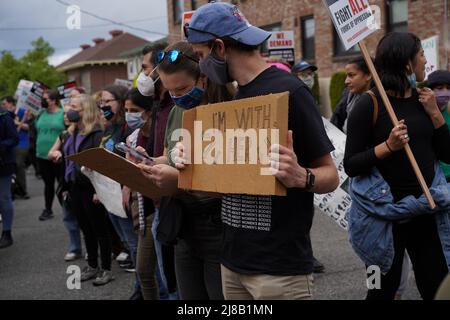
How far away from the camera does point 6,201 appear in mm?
7730

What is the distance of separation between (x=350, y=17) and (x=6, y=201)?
18.4ft

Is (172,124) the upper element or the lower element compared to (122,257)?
upper

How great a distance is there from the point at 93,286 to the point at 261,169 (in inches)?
162

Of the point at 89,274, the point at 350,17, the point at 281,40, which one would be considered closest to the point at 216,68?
the point at 350,17

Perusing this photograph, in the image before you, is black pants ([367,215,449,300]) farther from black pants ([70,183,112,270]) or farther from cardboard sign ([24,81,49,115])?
cardboard sign ([24,81,49,115])

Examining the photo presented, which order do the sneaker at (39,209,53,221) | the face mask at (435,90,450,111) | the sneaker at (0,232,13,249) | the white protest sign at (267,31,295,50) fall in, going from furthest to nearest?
the sneaker at (39,209,53,221) < the white protest sign at (267,31,295,50) < the sneaker at (0,232,13,249) < the face mask at (435,90,450,111)

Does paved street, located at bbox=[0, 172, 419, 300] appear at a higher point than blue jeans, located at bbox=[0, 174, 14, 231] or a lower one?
lower

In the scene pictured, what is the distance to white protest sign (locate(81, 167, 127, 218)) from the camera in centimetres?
510

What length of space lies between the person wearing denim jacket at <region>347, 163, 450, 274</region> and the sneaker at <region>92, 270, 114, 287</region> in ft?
10.2

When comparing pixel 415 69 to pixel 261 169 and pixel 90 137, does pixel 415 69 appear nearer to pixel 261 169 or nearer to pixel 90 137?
pixel 261 169

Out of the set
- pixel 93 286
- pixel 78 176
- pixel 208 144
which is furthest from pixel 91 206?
pixel 208 144

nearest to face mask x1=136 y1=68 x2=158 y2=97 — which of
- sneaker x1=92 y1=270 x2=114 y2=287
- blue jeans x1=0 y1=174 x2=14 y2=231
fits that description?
sneaker x1=92 y1=270 x2=114 y2=287

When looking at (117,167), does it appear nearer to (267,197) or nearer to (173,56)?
(173,56)

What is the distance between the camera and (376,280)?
3490 mm
